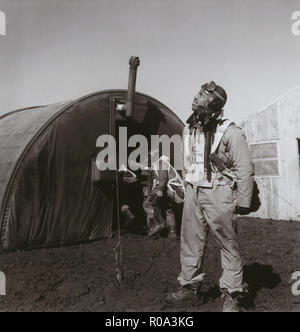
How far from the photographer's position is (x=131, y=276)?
5.12 metres

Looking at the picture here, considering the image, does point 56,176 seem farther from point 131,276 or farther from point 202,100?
point 202,100

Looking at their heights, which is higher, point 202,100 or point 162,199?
point 202,100

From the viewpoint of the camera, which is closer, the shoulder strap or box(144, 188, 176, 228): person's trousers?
the shoulder strap

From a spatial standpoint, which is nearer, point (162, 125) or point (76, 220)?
point (76, 220)

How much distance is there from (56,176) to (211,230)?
151 inches

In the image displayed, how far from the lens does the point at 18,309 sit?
13.6 feet

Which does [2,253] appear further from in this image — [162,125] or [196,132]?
[162,125]

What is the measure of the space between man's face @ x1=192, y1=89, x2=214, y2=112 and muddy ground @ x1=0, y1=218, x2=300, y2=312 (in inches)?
84.9

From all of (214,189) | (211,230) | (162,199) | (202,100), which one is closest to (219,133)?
(202,100)

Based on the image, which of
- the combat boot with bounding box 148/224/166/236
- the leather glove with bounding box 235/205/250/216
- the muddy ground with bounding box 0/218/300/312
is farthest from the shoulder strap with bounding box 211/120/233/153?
the combat boot with bounding box 148/224/166/236

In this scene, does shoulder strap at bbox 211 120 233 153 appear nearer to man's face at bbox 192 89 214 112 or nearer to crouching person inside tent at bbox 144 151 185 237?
man's face at bbox 192 89 214 112

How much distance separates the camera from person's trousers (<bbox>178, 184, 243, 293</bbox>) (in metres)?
3.55
